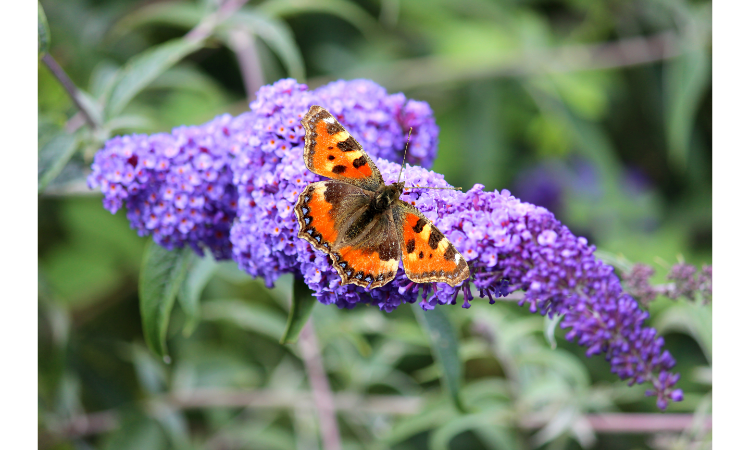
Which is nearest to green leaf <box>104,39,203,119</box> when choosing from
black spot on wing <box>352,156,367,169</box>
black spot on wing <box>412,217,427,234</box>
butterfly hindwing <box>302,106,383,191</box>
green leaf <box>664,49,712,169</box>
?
butterfly hindwing <box>302,106,383,191</box>

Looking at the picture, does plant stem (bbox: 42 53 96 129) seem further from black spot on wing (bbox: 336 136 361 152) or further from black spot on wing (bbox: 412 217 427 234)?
black spot on wing (bbox: 412 217 427 234)

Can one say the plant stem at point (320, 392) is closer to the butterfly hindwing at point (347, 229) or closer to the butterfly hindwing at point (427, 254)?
the butterfly hindwing at point (347, 229)

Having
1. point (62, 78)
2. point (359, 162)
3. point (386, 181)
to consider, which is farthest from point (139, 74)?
point (386, 181)

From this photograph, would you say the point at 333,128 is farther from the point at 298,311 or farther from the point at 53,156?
the point at 53,156

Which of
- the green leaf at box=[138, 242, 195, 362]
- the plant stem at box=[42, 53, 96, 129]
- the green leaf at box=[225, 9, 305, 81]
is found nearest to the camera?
the green leaf at box=[138, 242, 195, 362]

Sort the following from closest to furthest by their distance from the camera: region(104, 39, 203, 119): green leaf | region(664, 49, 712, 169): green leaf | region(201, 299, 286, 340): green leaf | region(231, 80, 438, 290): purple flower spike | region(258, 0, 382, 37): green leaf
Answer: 1. region(231, 80, 438, 290): purple flower spike
2. region(104, 39, 203, 119): green leaf
3. region(201, 299, 286, 340): green leaf
4. region(258, 0, 382, 37): green leaf
5. region(664, 49, 712, 169): green leaf

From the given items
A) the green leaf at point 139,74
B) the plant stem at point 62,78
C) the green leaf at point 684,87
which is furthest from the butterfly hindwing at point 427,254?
the green leaf at point 684,87
